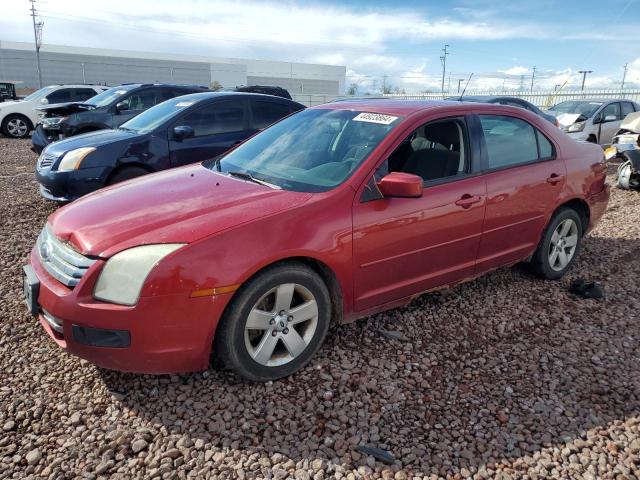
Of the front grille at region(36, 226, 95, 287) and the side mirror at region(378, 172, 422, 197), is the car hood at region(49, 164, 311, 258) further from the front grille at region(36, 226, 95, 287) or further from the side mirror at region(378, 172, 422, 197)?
the side mirror at region(378, 172, 422, 197)

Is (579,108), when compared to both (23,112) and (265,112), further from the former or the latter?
(23,112)

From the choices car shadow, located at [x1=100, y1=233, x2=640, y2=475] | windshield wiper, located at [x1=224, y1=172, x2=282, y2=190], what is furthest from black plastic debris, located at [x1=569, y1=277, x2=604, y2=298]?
windshield wiper, located at [x1=224, y1=172, x2=282, y2=190]

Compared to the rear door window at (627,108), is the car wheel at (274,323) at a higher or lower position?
lower

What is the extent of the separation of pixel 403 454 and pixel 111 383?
1689mm

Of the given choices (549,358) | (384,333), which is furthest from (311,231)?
(549,358)

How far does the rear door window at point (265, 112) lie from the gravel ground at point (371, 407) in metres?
4.09

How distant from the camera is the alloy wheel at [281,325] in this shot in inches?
110

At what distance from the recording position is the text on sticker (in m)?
3.50

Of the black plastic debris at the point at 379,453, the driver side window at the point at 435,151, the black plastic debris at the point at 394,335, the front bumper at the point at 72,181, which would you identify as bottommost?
the black plastic debris at the point at 379,453

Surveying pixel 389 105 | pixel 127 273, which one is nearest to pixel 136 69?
pixel 389 105

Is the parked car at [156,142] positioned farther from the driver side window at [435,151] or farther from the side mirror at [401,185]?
the side mirror at [401,185]

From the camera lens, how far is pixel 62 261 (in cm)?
272

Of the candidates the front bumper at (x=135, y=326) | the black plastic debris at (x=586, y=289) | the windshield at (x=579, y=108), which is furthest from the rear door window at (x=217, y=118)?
the windshield at (x=579, y=108)

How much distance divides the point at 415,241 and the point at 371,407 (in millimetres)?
1132
